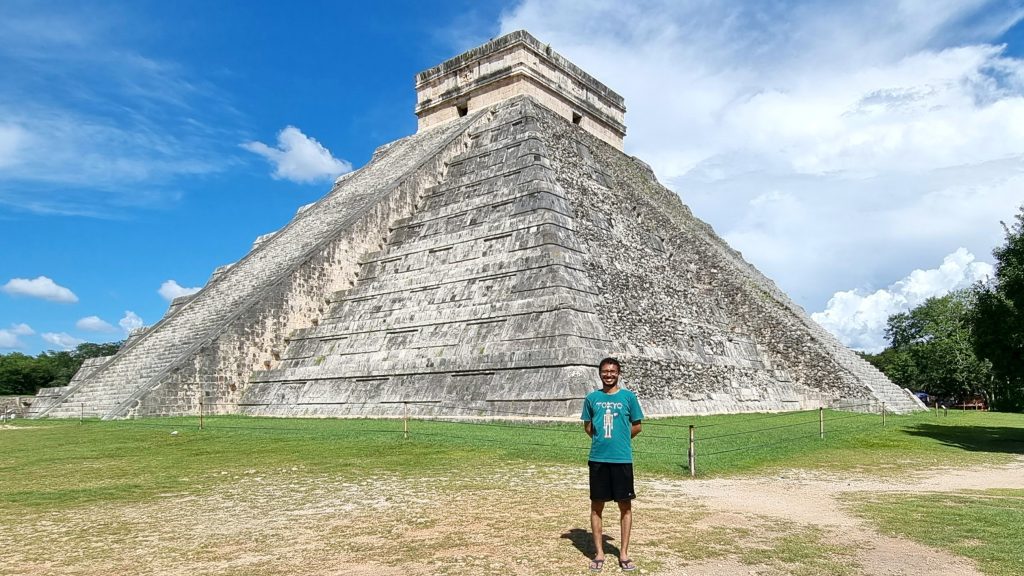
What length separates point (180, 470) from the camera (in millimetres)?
8125

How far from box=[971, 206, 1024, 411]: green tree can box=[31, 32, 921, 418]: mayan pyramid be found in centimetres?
475

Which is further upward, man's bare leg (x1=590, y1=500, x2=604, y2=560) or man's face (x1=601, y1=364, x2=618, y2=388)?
man's face (x1=601, y1=364, x2=618, y2=388)

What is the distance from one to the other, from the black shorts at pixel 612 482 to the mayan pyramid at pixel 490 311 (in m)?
6.81

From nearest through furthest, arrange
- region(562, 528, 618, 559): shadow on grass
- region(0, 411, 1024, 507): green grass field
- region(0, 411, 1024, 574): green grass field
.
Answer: region(562, 528, 618, 559): shadow on grass < region(0, 411, 1024, 574): green grass field < region(0, 411, 1024, 507): green grass field

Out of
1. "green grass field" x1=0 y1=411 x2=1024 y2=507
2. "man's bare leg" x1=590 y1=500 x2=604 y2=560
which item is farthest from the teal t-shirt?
"green grass field" x1=0 y1=411 x2=1024 y2=507

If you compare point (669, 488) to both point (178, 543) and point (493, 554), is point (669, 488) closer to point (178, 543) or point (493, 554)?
point (493, 554)

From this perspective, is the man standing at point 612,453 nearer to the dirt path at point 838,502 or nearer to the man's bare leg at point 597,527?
the man's bare leg at point 597,527

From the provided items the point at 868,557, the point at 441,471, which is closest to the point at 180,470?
the point at 441,471

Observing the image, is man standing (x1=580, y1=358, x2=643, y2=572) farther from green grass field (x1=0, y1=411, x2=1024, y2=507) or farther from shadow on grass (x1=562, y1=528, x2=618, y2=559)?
green grass field (x1=0, y1=411, x2=1024, y2=507)

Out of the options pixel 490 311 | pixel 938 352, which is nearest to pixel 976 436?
pixel 490 311

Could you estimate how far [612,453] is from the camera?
442 cm

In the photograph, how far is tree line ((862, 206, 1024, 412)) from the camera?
35.9 feet

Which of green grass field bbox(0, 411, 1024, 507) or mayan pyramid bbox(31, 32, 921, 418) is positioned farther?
mayan pyramid bbox(31, 32, 921, 418)

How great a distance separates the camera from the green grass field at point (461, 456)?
→ 5910 mm
